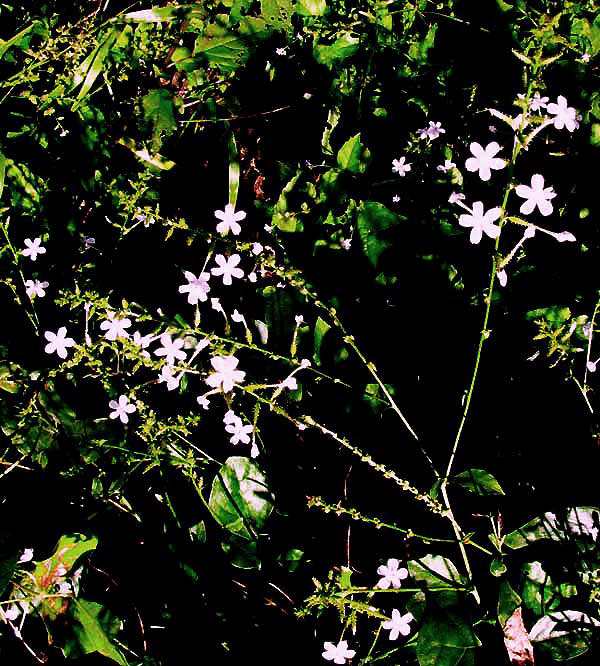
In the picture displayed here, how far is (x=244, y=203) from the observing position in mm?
2568

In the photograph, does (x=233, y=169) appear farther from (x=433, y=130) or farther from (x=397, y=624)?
(x=397, y=624)

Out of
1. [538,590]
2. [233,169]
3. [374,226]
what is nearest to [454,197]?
[374,226]

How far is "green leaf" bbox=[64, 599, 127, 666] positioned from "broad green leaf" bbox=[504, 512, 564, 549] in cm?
118

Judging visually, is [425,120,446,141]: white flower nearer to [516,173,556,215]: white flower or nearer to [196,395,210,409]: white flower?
[516,173,556,215]: white flower

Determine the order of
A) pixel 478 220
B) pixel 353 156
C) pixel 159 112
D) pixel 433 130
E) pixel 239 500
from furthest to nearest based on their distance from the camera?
1. pixel 433 130
2. pixel 353 156
3. pixel 239 500
4. pixel 159 112
5. pixel 478 220

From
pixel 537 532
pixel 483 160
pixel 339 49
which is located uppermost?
pixel 339 49

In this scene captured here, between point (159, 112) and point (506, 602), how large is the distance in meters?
1.65

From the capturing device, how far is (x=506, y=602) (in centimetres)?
158

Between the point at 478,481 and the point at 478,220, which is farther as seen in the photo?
the point at 478,481

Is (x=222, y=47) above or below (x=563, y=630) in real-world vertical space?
above

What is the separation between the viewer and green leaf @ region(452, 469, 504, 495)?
1642 millimetres

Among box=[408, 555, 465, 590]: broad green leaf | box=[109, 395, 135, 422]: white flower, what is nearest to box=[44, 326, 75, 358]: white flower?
box=[109, 395, 135, 422]: white flower

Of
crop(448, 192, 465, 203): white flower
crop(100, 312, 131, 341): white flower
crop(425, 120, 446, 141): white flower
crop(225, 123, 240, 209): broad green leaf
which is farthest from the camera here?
crop(425, 120, 446, 141): white flower

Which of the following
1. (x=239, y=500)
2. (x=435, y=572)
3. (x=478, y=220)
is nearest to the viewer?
(x=478, y=220)
